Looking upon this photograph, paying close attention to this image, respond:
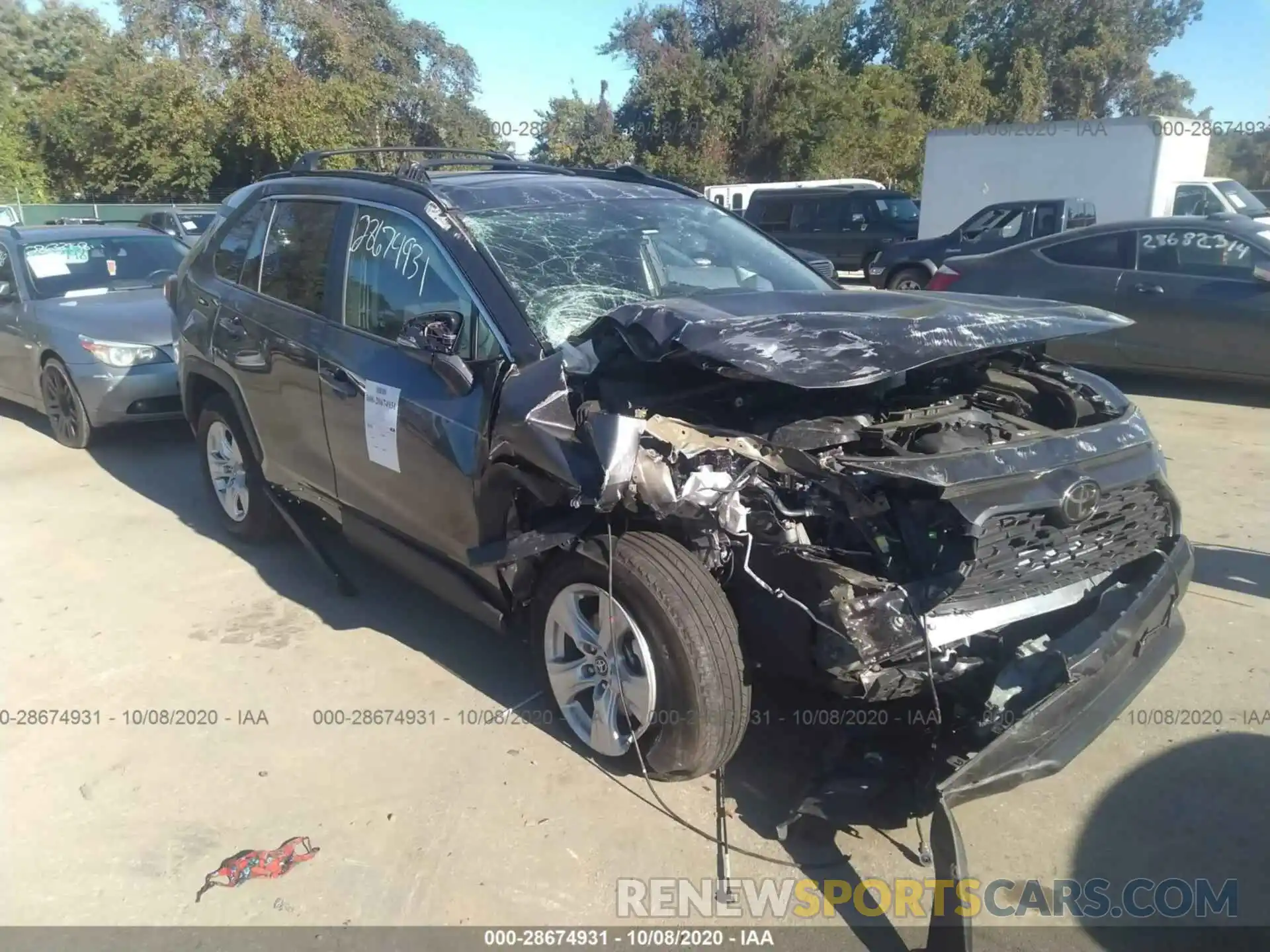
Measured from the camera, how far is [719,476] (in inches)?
120

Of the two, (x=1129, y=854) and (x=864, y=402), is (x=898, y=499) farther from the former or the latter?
(x=1129, y=854)

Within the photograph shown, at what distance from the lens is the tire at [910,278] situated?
14.8 metres

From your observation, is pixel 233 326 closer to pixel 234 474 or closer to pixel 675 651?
pixel 234 474

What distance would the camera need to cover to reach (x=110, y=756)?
3.66m

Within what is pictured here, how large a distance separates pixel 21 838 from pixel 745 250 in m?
3.59

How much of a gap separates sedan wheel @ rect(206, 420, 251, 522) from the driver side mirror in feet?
7.16

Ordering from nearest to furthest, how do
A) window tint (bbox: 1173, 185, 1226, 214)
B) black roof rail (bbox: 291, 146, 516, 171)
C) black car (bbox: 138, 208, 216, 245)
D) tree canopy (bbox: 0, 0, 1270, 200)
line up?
1. black roof rail (bbox: 291, 146, 516, 171)
2. black car (bbox: 138, 208, 216, 245)
3. window tint (bbox: 1173, 185, 1226, 214)
4. tree canopy (bbox: 0, 0, 1270, 200)

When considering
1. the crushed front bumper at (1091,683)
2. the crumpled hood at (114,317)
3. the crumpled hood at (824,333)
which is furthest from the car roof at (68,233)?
the crushed front bumper at (1091,683)

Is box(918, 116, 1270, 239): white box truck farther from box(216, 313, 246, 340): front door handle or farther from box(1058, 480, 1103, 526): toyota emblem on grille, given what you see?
box(1058, 480, 1103, 526): toyota emblem on grille

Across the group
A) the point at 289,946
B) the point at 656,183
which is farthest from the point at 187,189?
the point at 289,946

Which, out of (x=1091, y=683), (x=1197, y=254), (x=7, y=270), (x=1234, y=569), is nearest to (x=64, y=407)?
(x=7, y=270)

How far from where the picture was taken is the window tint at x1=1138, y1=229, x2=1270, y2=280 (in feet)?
25.7

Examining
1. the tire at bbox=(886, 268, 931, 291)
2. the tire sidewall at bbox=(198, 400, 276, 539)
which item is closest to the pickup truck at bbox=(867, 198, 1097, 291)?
the tire at bbox=(886, 268, 931, 291)

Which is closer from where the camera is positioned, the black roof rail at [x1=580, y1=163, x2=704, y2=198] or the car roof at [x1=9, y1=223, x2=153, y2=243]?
the black roof rail at [x1=580, y1=163, x2=704, y2=198]
